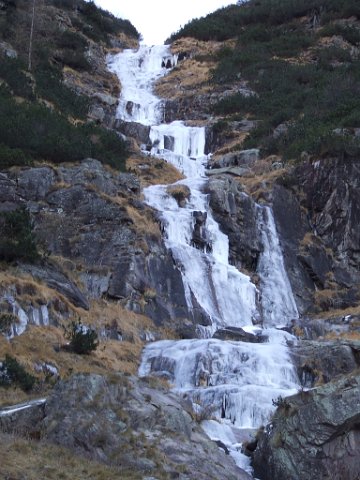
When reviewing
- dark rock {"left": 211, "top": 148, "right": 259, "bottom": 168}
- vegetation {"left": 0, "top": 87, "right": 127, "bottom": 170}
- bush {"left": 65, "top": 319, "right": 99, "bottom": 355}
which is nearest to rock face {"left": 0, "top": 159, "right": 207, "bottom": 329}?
vegetation {"left": 0, "top": 87, "right": 127, "bottom": 170}

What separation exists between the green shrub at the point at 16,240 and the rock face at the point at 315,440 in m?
7.89

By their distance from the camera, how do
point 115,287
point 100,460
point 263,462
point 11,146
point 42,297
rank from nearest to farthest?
1. point 100,460
2. point 263,462
3. point 42,297
4. point 115,287
5. point 11,146

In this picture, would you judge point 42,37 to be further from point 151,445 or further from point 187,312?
point 151,445

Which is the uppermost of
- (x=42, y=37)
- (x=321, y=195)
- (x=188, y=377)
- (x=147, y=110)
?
(x=42, y=37)

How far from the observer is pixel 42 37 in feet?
137

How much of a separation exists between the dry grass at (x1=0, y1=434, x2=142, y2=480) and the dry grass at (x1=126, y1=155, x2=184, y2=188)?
18904 millimetres

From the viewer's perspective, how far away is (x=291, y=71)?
4200 cm

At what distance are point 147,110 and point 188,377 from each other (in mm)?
27719

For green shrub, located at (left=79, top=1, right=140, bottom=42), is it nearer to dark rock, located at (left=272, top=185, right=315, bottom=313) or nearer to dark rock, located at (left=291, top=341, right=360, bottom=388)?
dark rock, located at (left=272, top=185, right=315, bottom=313)

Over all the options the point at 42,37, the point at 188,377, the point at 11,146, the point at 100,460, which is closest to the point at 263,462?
the point at 100,460

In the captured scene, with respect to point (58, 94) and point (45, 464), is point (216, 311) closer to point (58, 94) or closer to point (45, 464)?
point (45, 464)

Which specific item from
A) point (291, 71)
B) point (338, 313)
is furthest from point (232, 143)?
point (338, 313)

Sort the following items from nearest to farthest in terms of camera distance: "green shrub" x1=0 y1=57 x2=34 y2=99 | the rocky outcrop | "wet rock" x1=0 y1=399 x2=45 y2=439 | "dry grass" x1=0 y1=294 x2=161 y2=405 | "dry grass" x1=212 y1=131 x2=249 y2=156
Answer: "wet rock" x1=0 y1=399 x2=45 y2=439 → "dry grass" x1=0 y1=294 x2=161 y2=405 → the rocky outcrop → "green shrub" x1=0 y1=57 x2=34 y2=99 → "dry grass" x1=212 y1=131 x2=249 y2=156

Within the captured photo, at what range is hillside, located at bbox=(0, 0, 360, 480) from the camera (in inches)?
432
